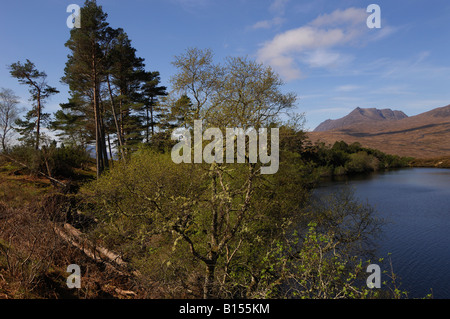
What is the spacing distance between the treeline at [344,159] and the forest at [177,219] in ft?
157

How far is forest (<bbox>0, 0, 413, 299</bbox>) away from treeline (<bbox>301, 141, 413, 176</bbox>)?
47.9 meters

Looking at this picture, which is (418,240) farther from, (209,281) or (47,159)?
(47,159)

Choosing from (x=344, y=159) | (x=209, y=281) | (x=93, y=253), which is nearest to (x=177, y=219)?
(x=209, y=281)

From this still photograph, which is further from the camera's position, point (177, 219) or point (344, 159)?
point (344, 159)

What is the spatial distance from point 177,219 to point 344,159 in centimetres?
8153

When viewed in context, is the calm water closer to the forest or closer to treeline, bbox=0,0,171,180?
the forest

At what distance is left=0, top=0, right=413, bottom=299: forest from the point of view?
10305 millimetres

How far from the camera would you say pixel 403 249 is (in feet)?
69.5

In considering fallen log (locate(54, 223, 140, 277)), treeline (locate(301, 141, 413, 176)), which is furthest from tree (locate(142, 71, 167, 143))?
treeline (locate(301, 141, 413, 176))

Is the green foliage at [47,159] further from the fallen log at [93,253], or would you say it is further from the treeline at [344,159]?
the treeline at [344,159]

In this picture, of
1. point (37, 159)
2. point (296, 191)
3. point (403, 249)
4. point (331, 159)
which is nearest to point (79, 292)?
point (296, 191)

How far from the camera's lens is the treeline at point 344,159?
72.2 meters

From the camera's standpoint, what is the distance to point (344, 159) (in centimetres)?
8169

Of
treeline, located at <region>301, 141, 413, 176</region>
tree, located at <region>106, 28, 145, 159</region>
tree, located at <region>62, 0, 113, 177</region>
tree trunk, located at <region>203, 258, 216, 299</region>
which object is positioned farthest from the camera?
treeline, located at <region>301, 141, 413, 176</region>
